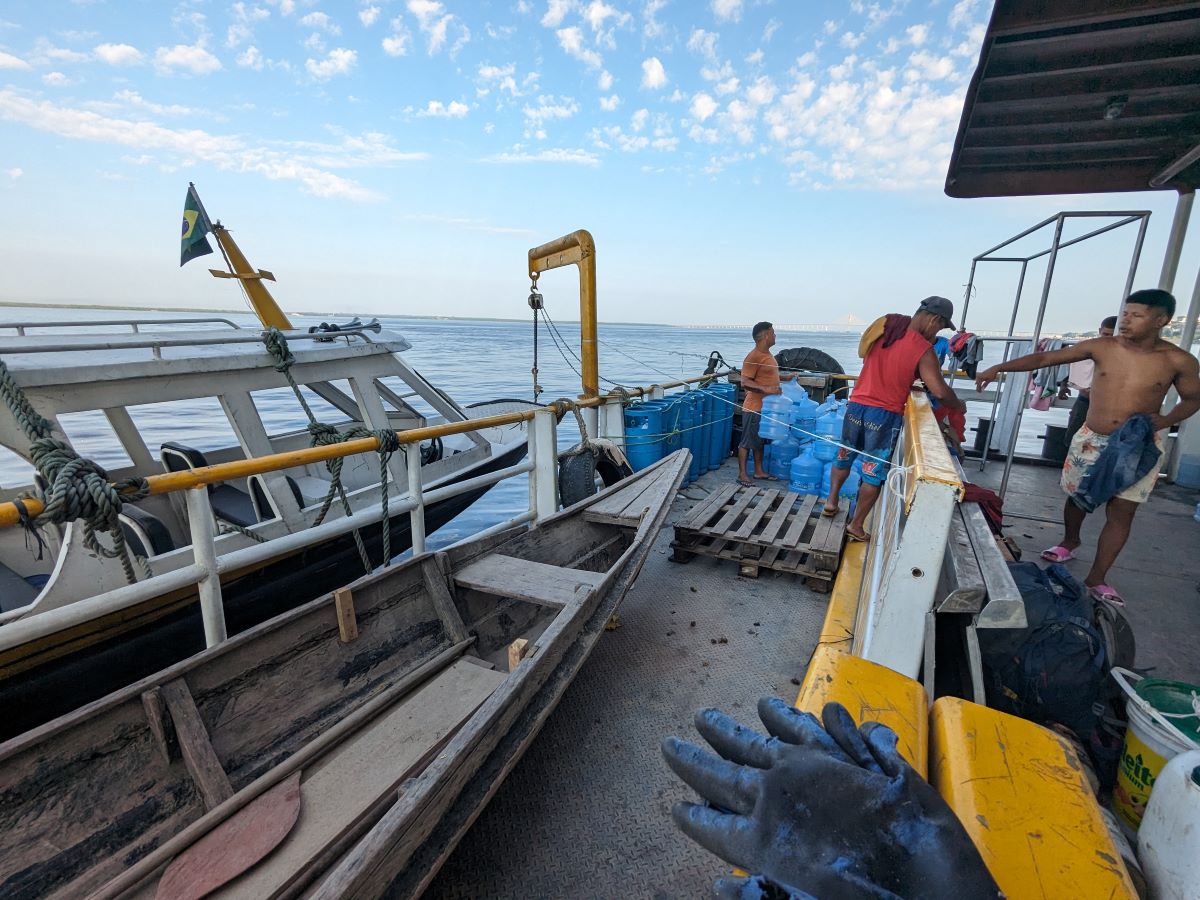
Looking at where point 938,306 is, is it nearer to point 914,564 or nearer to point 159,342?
point 914,564

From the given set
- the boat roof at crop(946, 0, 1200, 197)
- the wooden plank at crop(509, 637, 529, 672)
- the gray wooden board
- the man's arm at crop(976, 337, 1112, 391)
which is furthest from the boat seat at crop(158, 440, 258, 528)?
the man's arm at crop(976, 337, 1112, 391)

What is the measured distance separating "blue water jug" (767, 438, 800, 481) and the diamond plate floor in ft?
11.1

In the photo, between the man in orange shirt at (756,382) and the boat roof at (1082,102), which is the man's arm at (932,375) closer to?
the boat roof at (1082,102)

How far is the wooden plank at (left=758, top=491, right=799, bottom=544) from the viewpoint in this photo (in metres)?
4.38

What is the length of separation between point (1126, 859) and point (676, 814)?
1.47 m

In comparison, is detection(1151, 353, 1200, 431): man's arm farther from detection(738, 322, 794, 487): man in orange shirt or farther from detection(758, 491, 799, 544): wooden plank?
detection(738, 322, 794, 487): man in orange shirt

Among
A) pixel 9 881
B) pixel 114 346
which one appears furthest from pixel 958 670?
pixel 114 346

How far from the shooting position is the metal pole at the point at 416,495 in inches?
127

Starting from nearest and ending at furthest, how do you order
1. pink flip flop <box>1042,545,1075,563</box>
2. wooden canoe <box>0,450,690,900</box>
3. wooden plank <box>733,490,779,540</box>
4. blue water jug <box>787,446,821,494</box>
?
wooden canoe <box>0,450,690,900</box> → pink flip flop <box>1042,545,1075,563</box> → wooden plank <box>733,490,779,540</box> → blue water jug <box>787,446,821,494</box>

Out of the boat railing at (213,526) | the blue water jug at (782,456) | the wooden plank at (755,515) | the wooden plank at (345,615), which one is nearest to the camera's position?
the boat railing at (213,526)

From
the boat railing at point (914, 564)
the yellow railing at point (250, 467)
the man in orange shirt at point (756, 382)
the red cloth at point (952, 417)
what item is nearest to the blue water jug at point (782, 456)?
the man in orange shirt at point (756, 382)

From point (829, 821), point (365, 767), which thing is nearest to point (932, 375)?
point (829, 821)

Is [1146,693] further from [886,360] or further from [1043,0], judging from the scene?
[1043,0]

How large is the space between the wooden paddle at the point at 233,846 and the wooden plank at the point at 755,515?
3365mm
